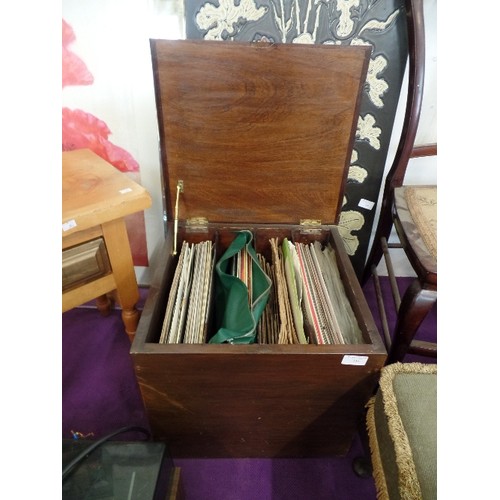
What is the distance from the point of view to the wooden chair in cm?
91

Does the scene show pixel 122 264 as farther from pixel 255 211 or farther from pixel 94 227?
pixel 255 211

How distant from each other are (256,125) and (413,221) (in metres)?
0.51

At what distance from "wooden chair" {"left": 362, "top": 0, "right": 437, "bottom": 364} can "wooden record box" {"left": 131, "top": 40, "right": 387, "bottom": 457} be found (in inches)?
6.1

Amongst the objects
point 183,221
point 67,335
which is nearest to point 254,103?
point 183,221

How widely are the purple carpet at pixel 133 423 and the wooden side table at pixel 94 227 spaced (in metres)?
0.38

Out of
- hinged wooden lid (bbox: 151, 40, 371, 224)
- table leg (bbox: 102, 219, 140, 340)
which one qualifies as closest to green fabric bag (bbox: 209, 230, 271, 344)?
hinged wooden lid (bbox: 151, 40, 371, 224)

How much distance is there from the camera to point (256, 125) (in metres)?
0.96

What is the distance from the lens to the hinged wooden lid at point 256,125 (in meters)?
0.86

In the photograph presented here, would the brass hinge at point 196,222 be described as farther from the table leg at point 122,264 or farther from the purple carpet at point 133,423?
the purple carpet at point 133,423

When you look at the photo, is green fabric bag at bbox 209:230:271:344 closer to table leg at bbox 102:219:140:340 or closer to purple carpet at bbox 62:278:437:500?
table leg at bbox 102:219:140:340

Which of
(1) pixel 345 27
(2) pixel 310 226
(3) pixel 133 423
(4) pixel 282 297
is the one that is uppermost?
(1) pixel 345 27

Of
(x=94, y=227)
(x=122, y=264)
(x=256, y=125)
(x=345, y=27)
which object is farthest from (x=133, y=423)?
(x=345, y=27)
